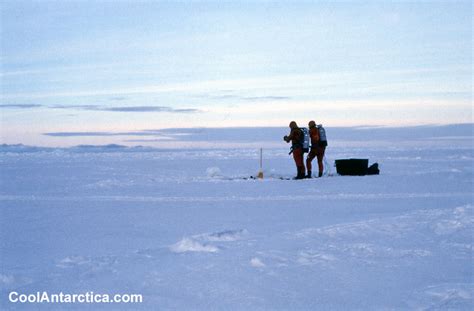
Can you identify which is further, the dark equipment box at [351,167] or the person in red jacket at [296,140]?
the dark equipment box at [351,167]

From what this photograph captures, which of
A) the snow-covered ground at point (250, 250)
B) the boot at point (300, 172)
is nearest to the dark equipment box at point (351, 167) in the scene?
the boot at point (300, 172)

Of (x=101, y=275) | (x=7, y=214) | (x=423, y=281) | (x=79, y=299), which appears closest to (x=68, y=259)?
(x=101, y=275)

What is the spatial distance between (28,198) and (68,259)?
7.53 m

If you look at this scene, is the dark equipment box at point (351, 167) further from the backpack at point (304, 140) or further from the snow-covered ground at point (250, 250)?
the snow-covered ground at point (250, 250)

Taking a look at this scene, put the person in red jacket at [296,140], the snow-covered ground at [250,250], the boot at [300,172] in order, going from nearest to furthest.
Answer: the snow-covered ground at [250,250], the person in red jacket at [296,140], the boot at [300,172]

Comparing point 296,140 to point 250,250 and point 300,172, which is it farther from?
point 250,250

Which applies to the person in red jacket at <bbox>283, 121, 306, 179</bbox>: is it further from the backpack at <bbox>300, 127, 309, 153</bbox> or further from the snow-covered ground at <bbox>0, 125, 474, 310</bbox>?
the snow-covered ground at <bbox>0, 125, 474, 310</bbox>

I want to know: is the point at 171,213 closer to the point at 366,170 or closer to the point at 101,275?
the point at 101,275

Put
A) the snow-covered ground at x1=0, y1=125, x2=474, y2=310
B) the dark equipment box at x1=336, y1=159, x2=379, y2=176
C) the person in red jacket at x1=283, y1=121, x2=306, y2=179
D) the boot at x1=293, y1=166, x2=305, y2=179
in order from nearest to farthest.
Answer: the snow-covered ground at x1=0, y1=125, x2=474, y2=310 < the person in red jacket at x1=283, y1=121, x2=306, y2=179 < the boot at x1=293, y1=166, x2=305, y2=179 < the dark equipment box at x1=336, y1=159, x2=379, y2=176

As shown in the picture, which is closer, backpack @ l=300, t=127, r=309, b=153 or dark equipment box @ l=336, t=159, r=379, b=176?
backpack @ l=300, t=127, r=309, b=153

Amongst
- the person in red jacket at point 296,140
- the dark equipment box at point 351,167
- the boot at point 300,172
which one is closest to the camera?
the person in red jacket at point 296,140

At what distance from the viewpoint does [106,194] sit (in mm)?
13789

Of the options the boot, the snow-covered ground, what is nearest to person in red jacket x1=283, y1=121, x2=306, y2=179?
the boot

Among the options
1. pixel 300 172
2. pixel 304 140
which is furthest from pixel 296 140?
pixel 300 172
